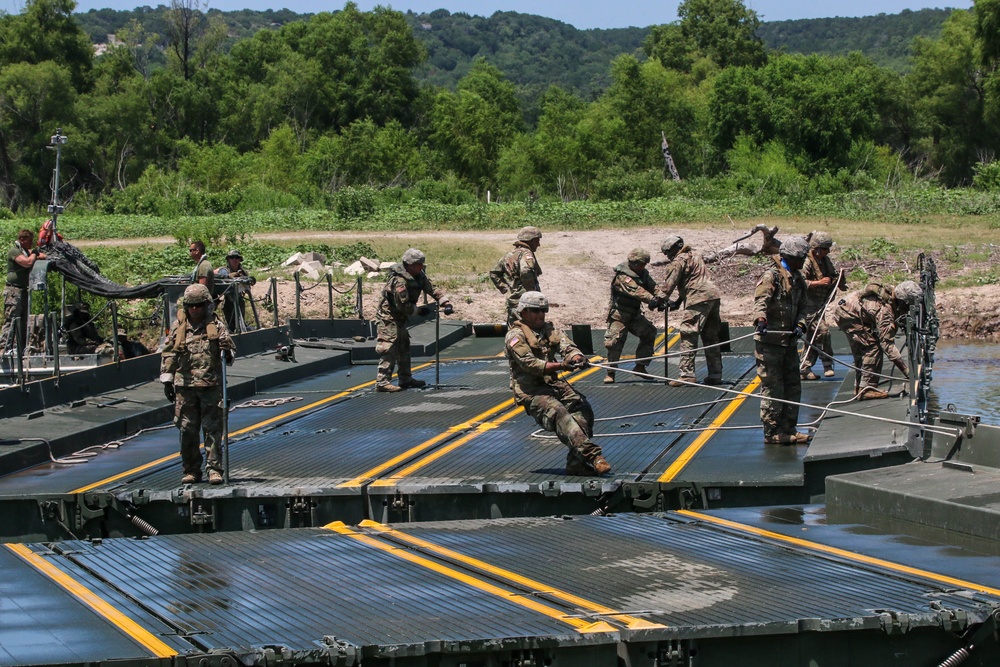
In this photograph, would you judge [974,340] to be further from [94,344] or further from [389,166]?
[389,166]

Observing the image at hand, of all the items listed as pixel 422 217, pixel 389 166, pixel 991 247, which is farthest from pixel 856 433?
pixel 389 166

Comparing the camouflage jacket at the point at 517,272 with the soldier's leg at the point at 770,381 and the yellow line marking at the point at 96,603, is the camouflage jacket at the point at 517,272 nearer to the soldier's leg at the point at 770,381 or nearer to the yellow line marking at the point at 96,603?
the soldier's leg at the point at 770,381

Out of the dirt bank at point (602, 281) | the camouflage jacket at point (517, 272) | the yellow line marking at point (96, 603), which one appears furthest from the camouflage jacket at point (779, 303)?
the dirt bank at point (602, 281)

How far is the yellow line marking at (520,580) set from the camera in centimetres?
598

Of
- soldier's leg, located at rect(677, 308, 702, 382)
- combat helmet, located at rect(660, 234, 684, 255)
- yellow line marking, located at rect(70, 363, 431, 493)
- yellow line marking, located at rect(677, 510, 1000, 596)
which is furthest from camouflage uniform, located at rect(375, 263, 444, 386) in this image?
yellow line marking, located at rect(677, 510, 1000, 596)

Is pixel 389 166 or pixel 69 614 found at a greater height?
pixel 389 166

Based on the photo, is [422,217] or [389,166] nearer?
[422,217]

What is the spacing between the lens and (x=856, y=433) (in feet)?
33.3

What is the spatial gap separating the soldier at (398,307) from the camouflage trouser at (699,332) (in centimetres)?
262

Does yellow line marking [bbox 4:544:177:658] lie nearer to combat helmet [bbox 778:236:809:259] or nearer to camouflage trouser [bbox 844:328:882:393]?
combat helmet [bbox 778:236:809:259]

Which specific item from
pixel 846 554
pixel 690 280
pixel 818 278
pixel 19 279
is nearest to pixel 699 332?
pixel 690 280

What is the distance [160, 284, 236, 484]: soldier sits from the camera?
391 inches

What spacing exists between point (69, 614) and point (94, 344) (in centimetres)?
1348

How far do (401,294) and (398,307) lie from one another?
16cm
